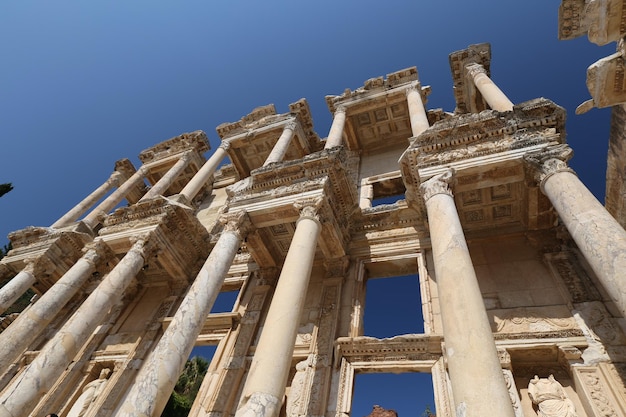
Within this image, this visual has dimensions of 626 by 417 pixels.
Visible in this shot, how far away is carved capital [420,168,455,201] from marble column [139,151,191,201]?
39.6ft

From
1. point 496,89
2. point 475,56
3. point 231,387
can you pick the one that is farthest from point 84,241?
point 475,56

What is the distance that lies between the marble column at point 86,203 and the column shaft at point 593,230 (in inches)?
755

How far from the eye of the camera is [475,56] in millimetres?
16016

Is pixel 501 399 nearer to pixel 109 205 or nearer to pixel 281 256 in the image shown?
pixel 281 256

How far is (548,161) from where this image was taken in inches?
301

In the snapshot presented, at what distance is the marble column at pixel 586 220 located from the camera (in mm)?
5395

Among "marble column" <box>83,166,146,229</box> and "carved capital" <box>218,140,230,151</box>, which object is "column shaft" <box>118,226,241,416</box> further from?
"marble column" <box>83,166,146,229</box>

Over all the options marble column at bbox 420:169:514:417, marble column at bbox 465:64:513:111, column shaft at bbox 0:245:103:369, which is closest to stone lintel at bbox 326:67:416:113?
marble column at bbox 465:64:513:111

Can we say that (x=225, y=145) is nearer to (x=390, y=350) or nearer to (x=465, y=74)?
(x=465, y=74)

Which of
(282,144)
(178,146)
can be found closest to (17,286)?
(178,146)

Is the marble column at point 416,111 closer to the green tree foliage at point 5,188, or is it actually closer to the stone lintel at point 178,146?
the stone lintel at point 178,146

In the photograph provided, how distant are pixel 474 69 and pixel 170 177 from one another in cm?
1525

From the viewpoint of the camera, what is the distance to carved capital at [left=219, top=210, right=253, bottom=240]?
10.3 metres

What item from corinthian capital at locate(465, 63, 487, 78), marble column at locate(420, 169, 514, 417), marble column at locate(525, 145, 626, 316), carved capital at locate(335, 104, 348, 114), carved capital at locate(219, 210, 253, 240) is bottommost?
marble column at locate(420, 169, 514, 417)
